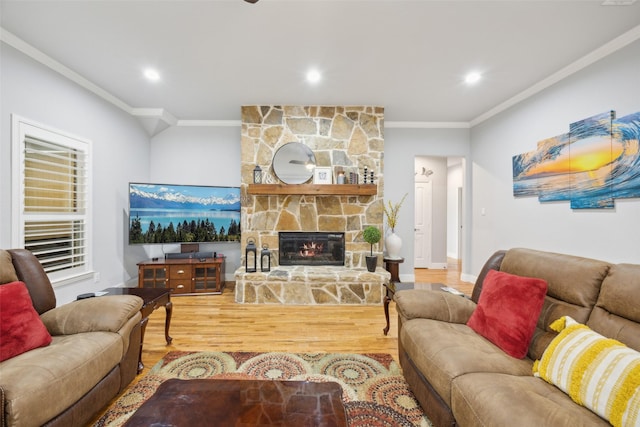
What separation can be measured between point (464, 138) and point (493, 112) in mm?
694

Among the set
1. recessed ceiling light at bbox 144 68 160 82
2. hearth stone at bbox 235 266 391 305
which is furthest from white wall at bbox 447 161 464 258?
recessed ceiling light at bbox 144 68 160 82

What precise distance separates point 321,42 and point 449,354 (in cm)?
268

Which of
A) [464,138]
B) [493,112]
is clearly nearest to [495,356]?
[493,112]

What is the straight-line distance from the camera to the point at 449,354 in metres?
1.48

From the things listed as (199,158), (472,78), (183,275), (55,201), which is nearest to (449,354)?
(472,78)

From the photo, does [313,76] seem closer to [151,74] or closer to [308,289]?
[151,74]

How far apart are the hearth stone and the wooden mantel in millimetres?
1177

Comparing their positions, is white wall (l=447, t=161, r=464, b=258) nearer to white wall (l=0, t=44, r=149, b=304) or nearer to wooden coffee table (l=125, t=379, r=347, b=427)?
wooden coffee table (l=125, t=379, r=347, b=427)

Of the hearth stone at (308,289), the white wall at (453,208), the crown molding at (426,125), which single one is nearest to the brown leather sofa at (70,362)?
the hearth stone at (308,289)

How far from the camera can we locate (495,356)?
4.93 feet

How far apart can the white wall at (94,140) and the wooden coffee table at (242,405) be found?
248 cm

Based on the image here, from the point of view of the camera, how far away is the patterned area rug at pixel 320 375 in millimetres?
1648

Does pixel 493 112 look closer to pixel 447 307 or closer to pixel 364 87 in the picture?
pixel 364 87

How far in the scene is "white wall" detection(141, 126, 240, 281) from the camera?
4.70 m
